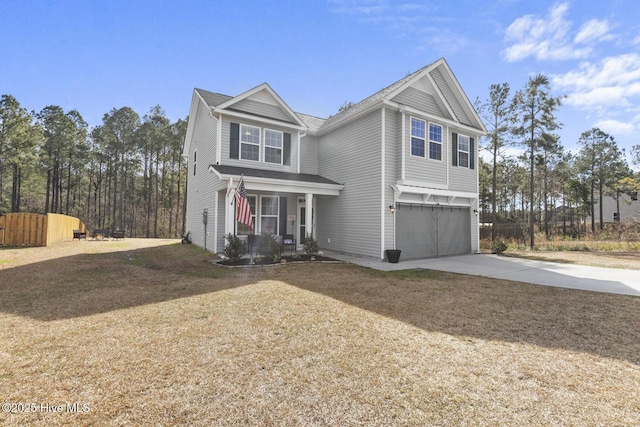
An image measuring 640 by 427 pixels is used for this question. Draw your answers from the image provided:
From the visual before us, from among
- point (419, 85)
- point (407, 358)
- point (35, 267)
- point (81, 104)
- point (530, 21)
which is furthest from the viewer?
point (81, 104)

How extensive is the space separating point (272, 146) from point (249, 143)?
109 cm

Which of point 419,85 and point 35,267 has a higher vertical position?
point 419,85

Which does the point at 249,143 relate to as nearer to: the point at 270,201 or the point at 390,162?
the point at 270,201

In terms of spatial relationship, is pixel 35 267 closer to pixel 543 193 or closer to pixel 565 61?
pixel 565 61

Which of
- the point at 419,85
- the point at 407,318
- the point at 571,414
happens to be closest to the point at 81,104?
the point at 419,85

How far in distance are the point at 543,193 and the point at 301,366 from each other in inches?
1431

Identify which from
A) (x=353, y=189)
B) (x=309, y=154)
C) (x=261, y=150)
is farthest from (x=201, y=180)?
(x=353, y=189)

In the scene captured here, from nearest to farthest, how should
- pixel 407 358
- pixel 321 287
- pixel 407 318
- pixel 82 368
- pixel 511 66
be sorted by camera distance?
1. pixel 82 368
2. pixel 407 358
3. pixel 407 318
4. pixel 321 287
5. pixel 511 66

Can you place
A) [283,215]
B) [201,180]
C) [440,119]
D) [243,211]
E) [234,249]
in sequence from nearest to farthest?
1. [243,211]
2. [234,249]
3. [440,119]
4. [283,215]
5. [201,180]

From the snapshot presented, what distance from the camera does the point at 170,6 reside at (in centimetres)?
939

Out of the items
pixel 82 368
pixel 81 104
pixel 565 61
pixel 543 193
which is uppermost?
pixel 81 104

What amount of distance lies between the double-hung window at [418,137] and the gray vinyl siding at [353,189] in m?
1.58

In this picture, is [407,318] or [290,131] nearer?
[407,318]

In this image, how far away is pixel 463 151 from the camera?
556 inches
